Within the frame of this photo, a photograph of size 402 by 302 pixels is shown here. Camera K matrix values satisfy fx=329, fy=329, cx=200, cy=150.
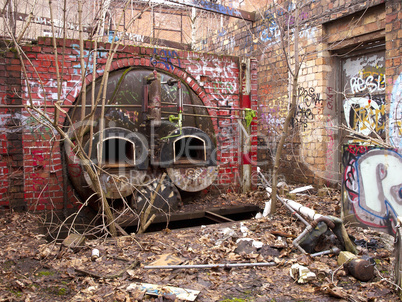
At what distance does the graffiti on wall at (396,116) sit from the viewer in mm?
5027

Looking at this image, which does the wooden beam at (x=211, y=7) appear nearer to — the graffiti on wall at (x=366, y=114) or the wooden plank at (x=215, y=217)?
the graffiti on wall at (x=366, y=114)

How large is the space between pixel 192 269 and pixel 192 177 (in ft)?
7.34

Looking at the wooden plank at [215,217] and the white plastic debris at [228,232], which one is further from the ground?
the white plastic debris at [228,232]

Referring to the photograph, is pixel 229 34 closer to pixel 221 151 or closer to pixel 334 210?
pixel 221 151

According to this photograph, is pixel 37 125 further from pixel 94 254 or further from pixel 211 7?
pixel 211 7

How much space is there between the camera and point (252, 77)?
20.7 ft

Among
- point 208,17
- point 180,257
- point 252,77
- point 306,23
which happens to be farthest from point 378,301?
point 208,17

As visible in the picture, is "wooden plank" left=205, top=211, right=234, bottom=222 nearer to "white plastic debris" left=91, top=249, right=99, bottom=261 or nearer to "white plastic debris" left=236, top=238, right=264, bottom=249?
"white plastic debris" left=236, top=238, right=264, bottom=249

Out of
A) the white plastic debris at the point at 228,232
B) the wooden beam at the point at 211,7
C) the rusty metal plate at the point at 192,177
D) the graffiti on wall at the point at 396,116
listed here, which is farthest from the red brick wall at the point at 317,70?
the white plastic debris at the point at 228,232

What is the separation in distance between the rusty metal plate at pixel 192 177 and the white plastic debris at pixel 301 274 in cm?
247

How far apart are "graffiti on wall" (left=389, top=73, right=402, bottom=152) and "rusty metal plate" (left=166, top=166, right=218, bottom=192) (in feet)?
9.27

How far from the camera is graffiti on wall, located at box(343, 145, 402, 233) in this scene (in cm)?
385

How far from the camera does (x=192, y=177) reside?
529 centimetres

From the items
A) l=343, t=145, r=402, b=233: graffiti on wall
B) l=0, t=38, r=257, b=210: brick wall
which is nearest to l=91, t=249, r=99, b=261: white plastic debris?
l=0, t=38, r=257, b=210: brick wall
